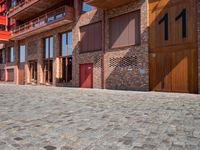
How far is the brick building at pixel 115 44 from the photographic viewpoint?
13.2 meters

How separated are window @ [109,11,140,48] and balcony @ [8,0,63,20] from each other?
9201mm

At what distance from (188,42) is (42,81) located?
17426 millimetres

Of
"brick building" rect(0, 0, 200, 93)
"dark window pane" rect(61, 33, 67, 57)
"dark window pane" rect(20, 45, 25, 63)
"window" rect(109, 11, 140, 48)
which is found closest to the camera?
"brick building" rect(0, 0, 200, 93)

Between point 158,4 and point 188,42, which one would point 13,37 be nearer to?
point 158,4

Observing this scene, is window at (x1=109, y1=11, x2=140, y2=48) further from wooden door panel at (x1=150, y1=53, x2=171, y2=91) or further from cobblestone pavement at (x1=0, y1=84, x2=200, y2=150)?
cobblestone pavement at (x1=0, y1=84, x2=200, y2=150)

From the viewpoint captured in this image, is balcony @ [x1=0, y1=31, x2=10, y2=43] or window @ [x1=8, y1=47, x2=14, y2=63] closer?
balcony @ [x1=0, y1=31, x2=10, y2=43]

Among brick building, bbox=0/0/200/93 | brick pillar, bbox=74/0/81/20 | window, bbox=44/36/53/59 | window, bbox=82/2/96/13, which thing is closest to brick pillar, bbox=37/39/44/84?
brick building, bbox=0/0/200/93

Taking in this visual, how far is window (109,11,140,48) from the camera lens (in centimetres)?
1571

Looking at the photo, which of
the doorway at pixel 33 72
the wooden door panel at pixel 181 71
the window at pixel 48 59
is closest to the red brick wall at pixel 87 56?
the window at pixel 48 59

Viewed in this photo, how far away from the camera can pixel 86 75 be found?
1961 cm

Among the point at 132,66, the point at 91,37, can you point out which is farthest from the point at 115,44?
the point at 91,37

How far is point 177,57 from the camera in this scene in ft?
43.8

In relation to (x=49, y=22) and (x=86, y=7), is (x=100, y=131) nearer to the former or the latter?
(x=86, y=7)

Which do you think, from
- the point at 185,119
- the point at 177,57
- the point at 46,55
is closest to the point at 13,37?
the point at 46,55
